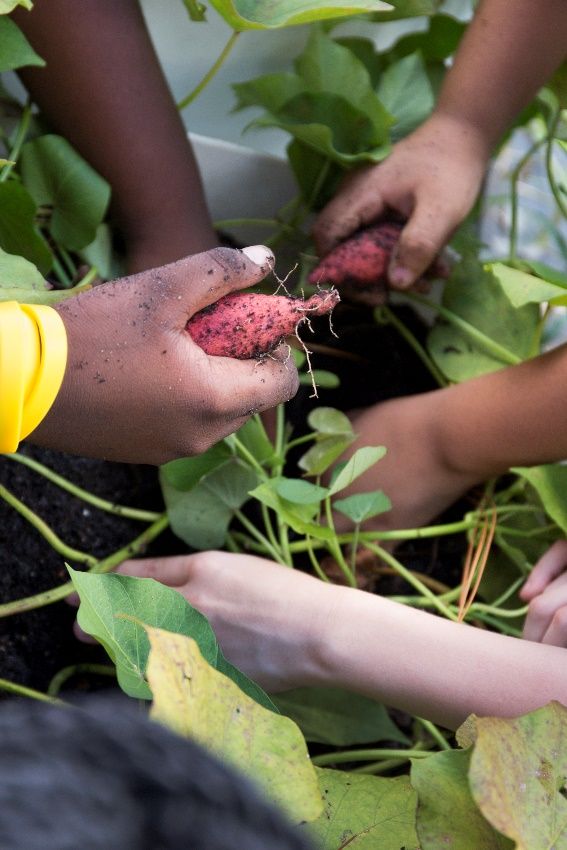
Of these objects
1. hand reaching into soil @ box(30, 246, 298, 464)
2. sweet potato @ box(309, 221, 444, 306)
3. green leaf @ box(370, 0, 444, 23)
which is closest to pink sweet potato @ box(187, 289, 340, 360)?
hand reaching into soil @ box(30, 246, 298, 464)

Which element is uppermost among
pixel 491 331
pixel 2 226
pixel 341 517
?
pixel 2 226

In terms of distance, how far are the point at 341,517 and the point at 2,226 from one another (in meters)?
0.36

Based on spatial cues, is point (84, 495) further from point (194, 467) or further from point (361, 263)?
point (361, 263)

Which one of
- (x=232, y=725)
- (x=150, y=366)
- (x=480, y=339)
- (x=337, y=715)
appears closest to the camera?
(x=232, y=725)

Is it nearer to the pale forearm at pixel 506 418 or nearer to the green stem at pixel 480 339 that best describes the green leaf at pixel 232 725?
the pale forearm at pixel 506 418

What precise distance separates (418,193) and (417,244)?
0.05 metres

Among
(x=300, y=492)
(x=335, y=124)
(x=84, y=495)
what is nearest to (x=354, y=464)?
(x=300, y=492)

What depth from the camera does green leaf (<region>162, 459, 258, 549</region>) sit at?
70cm

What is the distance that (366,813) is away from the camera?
0.49 m

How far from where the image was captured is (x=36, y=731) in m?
0.23

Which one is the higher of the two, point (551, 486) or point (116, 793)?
point (116, 793)

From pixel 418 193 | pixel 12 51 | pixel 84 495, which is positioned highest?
pixel 12 51

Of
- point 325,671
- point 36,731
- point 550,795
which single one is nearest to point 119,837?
point 36,731

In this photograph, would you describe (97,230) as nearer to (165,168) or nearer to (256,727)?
(165,168)
